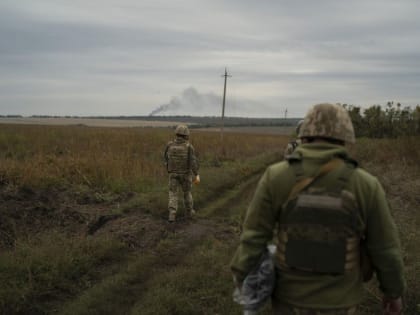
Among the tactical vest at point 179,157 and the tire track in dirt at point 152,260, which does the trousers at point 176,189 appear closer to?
the tactical vest at point 179,157

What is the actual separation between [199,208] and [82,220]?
315 cm

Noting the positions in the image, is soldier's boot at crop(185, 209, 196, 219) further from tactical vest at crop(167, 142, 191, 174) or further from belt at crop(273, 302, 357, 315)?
belt at crop(273, 302, 357, 315)

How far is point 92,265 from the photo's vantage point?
21.6ft

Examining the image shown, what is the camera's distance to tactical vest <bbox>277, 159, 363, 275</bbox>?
2486 mm

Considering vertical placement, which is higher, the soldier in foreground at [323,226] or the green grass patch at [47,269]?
the soldier in foreground at [323,226]

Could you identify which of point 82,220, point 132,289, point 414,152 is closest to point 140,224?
point 82,220

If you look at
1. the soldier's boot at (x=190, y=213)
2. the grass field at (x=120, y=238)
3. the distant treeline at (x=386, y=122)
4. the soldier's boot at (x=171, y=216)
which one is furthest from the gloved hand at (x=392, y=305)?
the distant treeline at (x=386, y=122)

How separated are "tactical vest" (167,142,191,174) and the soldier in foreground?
698 centimetres

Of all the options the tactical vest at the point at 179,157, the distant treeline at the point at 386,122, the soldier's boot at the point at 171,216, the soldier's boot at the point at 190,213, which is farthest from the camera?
the distant treeline at the point at 386,122

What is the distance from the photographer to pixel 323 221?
2.50m

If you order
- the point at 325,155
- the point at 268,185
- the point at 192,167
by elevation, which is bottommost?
the point at 192,167

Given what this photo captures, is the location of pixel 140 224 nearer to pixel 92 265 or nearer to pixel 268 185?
pixel 92 265

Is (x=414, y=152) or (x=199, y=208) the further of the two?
(x=414, y=152)

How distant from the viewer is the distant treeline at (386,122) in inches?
944
